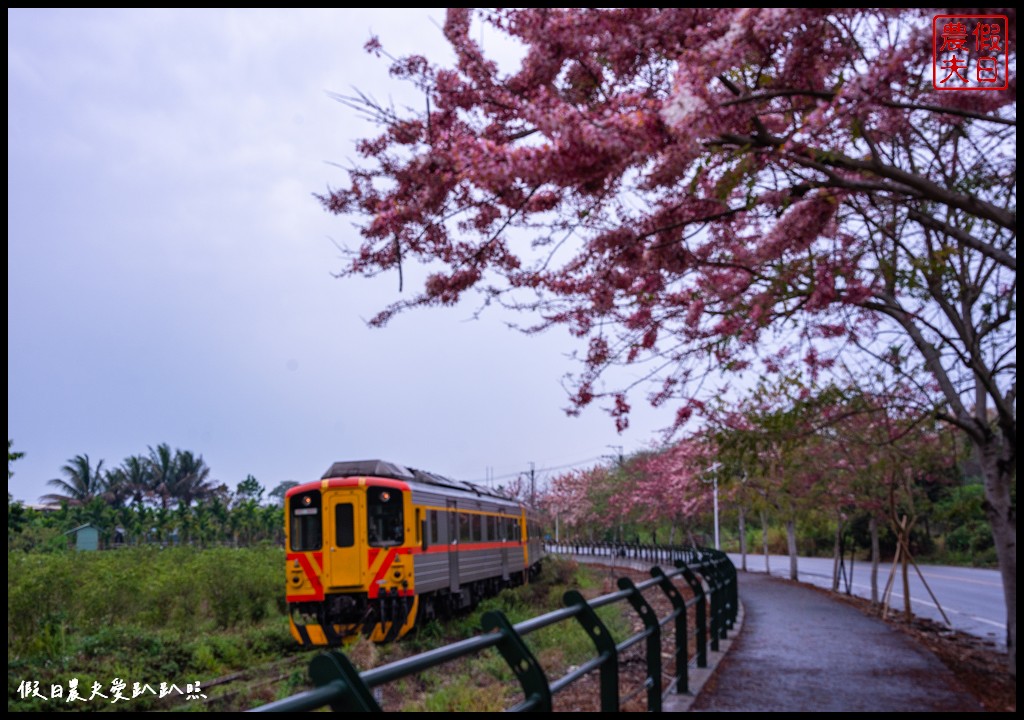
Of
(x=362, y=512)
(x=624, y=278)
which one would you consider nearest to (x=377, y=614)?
(x=362, y=512)

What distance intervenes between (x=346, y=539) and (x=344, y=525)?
0.24m

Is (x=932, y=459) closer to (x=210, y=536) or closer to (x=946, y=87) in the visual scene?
(x=946, y=87)

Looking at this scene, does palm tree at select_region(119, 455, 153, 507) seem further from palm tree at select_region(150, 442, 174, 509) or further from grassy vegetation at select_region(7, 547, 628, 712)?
grassy vegetation at select_region(7, 547, 628, 712)

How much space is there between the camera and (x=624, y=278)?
7.79 metres

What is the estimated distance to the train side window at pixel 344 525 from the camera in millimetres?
15617

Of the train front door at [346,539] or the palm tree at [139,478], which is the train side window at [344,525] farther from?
the palm tree at [139,478]

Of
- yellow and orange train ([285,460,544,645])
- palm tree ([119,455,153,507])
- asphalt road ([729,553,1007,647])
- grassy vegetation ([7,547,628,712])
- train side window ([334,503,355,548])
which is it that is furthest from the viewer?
palm tree ([119,455,153,507])

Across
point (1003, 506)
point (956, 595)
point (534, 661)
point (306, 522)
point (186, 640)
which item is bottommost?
point (956, 595)

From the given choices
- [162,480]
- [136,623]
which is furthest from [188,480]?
[136,623]

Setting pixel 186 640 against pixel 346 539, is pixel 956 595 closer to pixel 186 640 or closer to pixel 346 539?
pixel 346 539

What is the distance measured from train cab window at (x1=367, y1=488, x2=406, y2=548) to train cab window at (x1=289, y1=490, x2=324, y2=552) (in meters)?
0.94

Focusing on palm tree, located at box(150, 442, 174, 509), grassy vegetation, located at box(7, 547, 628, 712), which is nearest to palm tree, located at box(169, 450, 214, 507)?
palm tree, located at box(150, 442, 174, 509)

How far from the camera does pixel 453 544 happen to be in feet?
59.7

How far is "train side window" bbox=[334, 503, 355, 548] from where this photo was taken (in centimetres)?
1562
